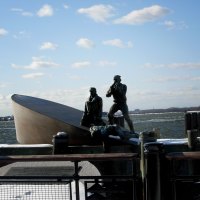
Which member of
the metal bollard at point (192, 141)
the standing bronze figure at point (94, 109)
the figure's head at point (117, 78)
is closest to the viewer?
the metal bollard at point (192, 141)

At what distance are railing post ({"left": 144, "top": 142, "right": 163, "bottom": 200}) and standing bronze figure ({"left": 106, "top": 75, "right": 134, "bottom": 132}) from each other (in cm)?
765

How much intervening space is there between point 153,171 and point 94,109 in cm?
741

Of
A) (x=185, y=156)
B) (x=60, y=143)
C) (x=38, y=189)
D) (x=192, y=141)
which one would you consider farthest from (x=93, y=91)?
(x=185, y=156)

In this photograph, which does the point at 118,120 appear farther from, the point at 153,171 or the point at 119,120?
the point at 153,171

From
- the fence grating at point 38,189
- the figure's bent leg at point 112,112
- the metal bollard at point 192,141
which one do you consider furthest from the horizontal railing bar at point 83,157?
the figure's bent leg at point 112,112

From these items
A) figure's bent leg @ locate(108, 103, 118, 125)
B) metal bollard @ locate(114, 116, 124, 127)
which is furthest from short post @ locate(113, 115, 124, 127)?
figure's bent leg @ locate(108, 103, 118, 125)

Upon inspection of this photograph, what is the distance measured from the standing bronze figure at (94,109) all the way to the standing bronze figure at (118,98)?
2.10 feet

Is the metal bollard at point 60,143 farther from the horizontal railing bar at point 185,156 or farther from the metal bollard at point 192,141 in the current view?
the horizontal railing bar at point 185,156

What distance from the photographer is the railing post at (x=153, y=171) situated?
4934 mm

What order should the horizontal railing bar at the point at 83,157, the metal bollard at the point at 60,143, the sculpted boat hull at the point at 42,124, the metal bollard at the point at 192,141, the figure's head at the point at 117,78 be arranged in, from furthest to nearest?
the figure's head at the point at 117,78 < the sculpted boat hull at the point at 42,124 < the metal bollard at the point at 192,141 < the metal bollard at the point at 60,143 < the horizontal railing bar at the point at 83,157

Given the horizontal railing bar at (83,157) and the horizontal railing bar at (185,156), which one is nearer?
the horizontal railing bar at (185,156)

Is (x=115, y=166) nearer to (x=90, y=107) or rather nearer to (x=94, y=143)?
(x=94, y=143)

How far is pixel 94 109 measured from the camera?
12328 mm

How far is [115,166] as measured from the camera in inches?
423
